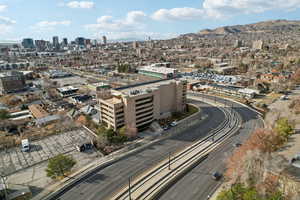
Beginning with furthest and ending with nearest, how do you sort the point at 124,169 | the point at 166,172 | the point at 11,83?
the point at 11,83 → the point at 124,169 → the point at 166,172

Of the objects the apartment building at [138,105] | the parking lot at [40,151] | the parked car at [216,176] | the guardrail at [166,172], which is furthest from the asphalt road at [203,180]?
the parking lot at [40,151]

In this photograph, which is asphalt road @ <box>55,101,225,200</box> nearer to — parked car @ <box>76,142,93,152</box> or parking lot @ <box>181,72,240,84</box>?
parked car @ <box>76,142,93,152</box>

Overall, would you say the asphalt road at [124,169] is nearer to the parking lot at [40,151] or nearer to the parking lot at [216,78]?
the parking lot at [40,151]

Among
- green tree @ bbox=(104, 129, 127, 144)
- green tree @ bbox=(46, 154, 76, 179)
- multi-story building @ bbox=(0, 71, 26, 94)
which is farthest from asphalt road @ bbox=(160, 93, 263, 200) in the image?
multi-story building @ bbox=(0, 71, 26, 94)

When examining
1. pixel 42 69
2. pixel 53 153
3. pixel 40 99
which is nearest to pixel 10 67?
pixel 42 69

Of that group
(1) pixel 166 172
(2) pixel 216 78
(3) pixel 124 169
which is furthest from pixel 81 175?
(2) pixel 216 78

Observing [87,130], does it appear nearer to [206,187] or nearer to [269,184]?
[206,187]

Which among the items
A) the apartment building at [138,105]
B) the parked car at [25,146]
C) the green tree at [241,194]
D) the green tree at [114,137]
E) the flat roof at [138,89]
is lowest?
the parked car at [25,146]

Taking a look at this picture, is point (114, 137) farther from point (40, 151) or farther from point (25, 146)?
point (25, 146)
